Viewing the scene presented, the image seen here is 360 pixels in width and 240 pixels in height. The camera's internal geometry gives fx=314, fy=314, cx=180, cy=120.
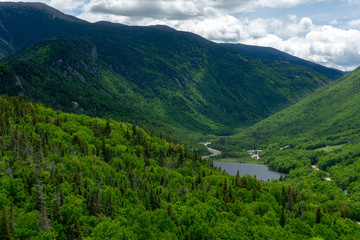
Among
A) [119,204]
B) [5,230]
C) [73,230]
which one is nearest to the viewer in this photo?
[5,230]

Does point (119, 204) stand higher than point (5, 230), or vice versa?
point (5, 230)

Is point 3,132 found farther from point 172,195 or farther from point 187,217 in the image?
point 187,217

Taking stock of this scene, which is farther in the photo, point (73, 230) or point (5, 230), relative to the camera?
point (73, 230)

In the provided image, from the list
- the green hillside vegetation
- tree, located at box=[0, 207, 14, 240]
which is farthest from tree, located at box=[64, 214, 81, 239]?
tree, located at box=[0, 207, 14, 240]

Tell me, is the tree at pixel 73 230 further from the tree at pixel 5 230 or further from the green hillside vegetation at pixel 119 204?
the tree at pixel 5 230

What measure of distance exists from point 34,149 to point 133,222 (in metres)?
86.2

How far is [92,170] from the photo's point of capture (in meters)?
174

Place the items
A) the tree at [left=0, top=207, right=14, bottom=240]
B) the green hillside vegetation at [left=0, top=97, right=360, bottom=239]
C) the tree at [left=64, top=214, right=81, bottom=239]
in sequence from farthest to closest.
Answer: the green hillside vegetation at [left=0, top=97, right=360, bottom=239], the tree at [left=64, top=214, right=81, bottom=239], the tree at [left=0, top=207, right=14, bottom=240]

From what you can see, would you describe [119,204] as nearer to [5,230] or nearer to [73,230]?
[73,230]

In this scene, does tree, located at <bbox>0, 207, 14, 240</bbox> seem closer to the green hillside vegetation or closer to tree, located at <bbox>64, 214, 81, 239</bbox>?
the green hillside vegetation

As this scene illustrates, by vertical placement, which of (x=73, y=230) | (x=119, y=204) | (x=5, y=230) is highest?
(x=5, y=230)

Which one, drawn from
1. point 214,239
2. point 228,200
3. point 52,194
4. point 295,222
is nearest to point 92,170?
point 52,194

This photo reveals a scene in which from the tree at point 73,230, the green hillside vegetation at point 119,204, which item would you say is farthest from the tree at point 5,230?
the tree at point 73,230

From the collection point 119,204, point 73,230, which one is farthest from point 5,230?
point 119,204
